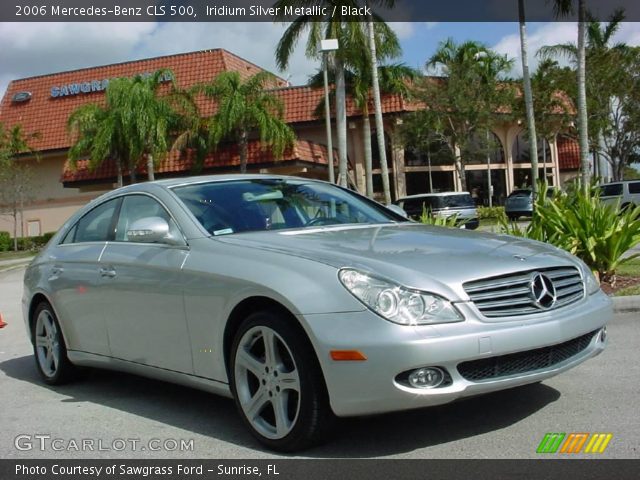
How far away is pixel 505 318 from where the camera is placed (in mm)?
4172

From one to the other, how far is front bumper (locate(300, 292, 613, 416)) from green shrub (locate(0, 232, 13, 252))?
43.4 metres

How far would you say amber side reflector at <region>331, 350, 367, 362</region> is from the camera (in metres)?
4.00

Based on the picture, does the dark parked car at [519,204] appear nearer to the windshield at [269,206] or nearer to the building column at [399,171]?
the building column at [399,171]

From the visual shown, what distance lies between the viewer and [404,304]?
4.05 meters

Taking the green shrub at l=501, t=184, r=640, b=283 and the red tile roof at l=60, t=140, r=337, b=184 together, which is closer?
the green shrub at l=501, t=184, r=640, b=283

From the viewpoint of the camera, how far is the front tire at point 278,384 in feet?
13.8

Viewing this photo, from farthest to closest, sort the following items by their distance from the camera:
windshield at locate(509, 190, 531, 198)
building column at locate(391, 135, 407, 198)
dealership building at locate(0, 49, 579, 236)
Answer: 1. building column at locate(391, 135, 407, 198)
2. dealership building at locate(0, 49, 579, 236)
3. windshield at locate(509, 190, 531, 198)

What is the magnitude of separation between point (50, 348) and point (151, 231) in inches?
83.7

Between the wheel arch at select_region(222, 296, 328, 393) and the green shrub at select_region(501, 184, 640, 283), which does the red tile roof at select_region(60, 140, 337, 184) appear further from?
the wheel arch at select_region(222, 296, 328, 393)

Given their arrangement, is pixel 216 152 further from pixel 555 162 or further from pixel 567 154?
→ pixel 567 154

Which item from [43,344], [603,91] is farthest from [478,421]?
[603,91]

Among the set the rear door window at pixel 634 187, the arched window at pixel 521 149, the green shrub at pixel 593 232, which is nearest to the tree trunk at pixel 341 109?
the rear door window at pixel 634 187

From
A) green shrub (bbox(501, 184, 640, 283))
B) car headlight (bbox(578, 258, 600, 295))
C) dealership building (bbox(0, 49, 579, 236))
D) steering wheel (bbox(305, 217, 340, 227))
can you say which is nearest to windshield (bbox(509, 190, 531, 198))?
dealership building (bbox(0, 49, 579, 236))
